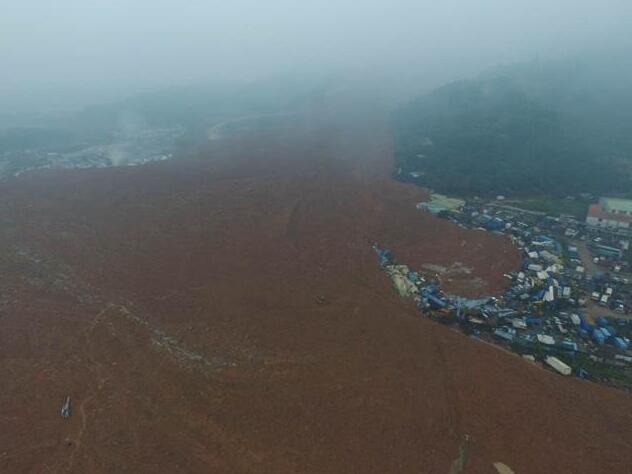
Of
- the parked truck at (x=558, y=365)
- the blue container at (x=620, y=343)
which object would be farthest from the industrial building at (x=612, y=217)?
the parked truck at (x=558, y=365)

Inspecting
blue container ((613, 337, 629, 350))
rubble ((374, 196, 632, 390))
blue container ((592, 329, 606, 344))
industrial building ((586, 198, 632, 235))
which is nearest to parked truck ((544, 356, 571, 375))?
rubble ((374, 196, 632, 390))

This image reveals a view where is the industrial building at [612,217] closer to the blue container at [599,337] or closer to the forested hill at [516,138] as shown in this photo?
the forested hill at [516,138]

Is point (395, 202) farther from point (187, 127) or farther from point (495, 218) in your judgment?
point (187, 127)

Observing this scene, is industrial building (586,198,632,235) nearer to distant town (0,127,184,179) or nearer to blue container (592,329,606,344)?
blue container (592,329,606,344)

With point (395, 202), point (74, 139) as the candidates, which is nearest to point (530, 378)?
point (395, 202)

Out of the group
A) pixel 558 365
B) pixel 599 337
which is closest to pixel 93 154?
pixel 558 365

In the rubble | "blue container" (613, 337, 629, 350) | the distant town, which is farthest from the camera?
the distant town
